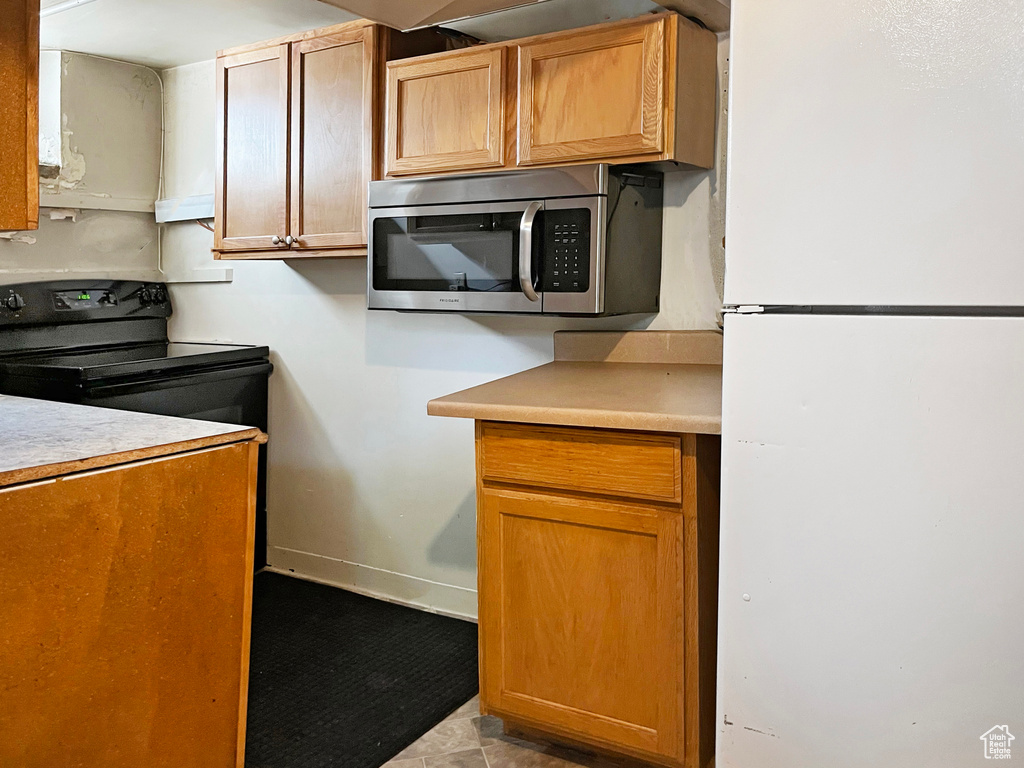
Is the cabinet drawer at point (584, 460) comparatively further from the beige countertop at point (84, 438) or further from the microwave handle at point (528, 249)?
the beige countertop at point (84, 438)

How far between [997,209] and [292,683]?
216 centimetres

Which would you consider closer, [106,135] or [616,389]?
[616,389]

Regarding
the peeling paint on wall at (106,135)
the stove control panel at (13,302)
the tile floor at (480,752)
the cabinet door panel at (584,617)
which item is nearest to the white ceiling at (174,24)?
the peeling paint on wall at (106,135)

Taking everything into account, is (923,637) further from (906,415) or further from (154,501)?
(154,501)

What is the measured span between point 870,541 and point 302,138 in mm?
2208

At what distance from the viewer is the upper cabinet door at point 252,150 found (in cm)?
279

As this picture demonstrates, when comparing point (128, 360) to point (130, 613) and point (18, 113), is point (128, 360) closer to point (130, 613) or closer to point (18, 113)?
point (18, 113)

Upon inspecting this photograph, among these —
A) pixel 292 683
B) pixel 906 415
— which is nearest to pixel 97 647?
pixel 292 683

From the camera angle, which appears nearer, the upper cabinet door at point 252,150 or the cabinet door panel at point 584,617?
the cabinet door panel at point 584,617

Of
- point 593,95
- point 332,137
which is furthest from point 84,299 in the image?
point 593,95

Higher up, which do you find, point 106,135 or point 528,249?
point 106,135

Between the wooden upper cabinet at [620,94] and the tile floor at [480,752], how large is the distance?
1.52m

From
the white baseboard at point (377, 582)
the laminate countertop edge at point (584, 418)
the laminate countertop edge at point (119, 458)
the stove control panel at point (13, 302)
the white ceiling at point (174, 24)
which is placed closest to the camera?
the laminate countertop edge at point (119, 458)

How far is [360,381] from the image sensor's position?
313cm
